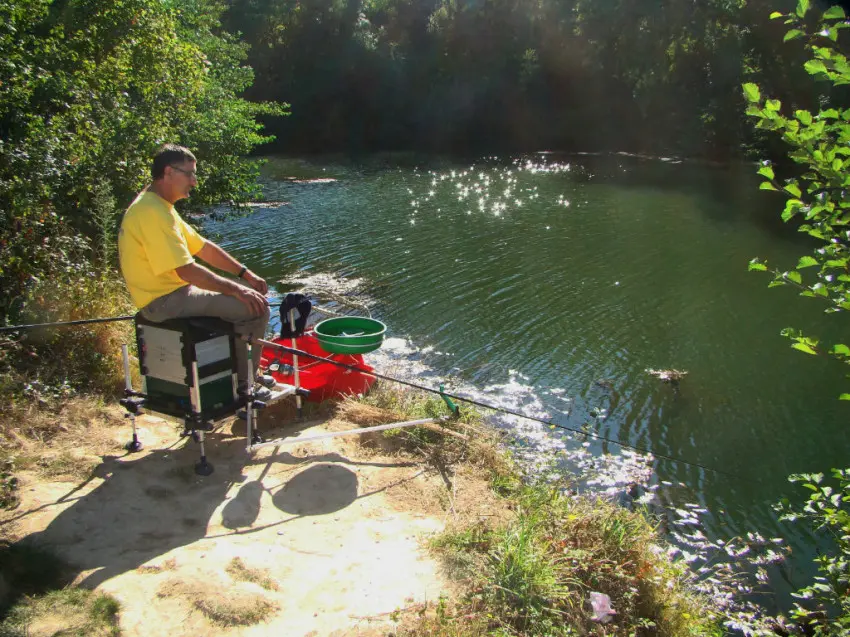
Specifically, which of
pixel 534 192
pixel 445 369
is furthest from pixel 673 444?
pixel 534 192

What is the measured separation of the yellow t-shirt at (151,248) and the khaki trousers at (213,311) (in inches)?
2.3

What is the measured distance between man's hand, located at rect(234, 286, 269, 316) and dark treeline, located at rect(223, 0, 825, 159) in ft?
105

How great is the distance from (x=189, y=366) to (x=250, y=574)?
1.43 meters

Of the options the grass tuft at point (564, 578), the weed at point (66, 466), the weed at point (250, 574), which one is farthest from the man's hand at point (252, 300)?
the grass tuft at point (564, 578)

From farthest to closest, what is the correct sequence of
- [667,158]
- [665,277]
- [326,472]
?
[667,158] < [665,277] < [326,472]

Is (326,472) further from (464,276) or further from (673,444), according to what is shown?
(464,276)

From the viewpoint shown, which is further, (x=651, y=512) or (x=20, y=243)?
(x=651, y=512)

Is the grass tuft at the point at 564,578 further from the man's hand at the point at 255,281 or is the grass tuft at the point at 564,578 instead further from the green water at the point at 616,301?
the green water at the point at 616,301

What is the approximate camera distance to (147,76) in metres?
9.72

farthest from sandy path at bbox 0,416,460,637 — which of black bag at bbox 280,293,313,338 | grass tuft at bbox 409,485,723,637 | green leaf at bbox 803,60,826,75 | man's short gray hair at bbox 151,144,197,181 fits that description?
green leaf at bbox 803,60,826,75

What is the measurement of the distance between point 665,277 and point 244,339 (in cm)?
1145

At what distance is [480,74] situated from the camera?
41.5 metres

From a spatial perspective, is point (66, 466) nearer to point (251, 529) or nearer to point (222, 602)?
point (251, 529)

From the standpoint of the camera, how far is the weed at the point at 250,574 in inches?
140
